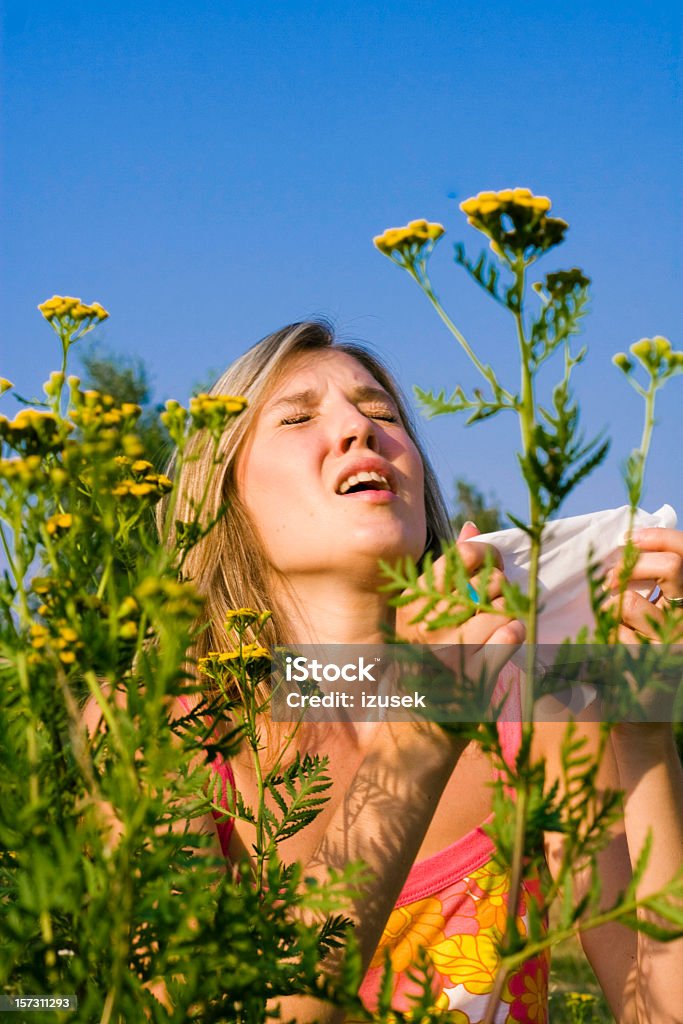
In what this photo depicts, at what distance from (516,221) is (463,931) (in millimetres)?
1975

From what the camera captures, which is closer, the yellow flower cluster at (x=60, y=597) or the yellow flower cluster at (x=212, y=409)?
the yellow flower cluster at (x=60, y=597)

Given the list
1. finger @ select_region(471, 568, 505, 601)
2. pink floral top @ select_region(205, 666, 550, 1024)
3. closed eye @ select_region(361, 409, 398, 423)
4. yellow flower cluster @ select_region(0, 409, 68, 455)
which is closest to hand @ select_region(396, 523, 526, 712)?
finger @ select_region(471, 568, 505, 601)

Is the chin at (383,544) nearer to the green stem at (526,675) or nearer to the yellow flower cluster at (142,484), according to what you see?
the yellow flower cluster at (142,484)

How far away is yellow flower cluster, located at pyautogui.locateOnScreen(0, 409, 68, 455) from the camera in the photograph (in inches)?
36.2

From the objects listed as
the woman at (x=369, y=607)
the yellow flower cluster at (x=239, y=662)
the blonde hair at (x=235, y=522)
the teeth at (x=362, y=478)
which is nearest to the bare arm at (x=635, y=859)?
the woman at (x=369, y=607)

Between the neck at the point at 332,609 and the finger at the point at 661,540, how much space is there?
25.9 inches

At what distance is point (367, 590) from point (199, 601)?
54.9 inches

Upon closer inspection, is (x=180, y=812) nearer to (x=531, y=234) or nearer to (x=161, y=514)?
(x=531, y=234)

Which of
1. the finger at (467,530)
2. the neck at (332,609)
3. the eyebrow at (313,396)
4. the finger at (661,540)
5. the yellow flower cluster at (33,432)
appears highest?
the eyebrow at (313,396)

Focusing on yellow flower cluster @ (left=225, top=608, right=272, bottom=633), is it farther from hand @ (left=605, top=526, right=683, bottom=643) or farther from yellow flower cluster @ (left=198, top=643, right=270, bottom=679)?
hand @ (left=605, top=526, right=683, bottom=643)

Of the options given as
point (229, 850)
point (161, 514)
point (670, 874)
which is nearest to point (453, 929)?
point (229, 850)

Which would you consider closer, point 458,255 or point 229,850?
point 458,255

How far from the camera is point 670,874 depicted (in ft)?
5.46

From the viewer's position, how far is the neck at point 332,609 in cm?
217
